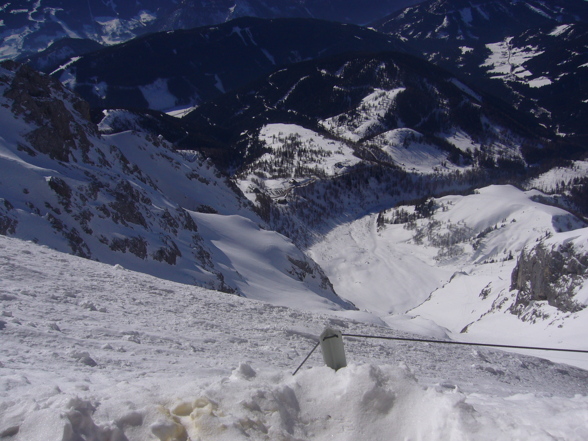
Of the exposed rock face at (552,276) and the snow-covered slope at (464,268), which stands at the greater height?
the exposed rock face at (552,276)

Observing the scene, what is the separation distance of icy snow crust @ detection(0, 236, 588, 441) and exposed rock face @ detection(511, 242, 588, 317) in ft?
72.6

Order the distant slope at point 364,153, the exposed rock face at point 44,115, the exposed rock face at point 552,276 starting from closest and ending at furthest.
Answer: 1. the exposed rock face at point 44,115
2. the exposed rock face at point 552,276
3. the distant slope at point 364,153

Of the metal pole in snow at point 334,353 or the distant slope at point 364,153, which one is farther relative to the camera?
the distant slope at point 364,153

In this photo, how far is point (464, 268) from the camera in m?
76.1

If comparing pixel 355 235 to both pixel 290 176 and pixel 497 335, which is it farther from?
pixel 497 335

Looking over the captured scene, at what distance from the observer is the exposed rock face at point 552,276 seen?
31938 mm

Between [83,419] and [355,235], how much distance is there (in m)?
95.0

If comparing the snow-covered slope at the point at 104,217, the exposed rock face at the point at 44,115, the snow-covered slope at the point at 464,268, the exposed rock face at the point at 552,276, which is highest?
the exposed rock face at the point at 44,115

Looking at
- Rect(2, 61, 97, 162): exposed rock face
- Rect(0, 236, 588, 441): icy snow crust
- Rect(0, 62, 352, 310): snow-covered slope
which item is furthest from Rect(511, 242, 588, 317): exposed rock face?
Rect(2, 61, 97, 162): exposed rock face

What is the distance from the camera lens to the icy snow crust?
4441 mm

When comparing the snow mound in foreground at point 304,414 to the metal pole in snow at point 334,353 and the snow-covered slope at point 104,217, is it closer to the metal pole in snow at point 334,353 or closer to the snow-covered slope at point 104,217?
the metal pole in snow at point 334,353

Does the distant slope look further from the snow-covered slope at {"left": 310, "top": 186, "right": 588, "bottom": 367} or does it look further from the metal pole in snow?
the metal pole in snow

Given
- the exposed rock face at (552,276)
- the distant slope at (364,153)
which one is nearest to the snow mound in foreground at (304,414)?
the exposed rock face at (552,276)

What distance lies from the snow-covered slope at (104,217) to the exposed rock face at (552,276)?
49.8 feet
